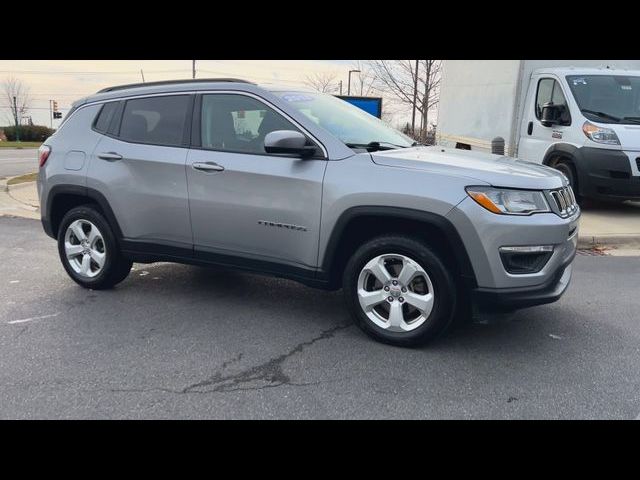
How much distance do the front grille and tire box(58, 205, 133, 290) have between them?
3625 mm

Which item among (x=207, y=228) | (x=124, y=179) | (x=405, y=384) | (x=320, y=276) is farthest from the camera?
(x=124, y=179)

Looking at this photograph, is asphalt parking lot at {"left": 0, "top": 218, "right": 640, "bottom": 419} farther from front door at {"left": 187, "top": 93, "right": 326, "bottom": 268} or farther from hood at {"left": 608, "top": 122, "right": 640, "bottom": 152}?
hood at {"left": 608, "top": 122, "right": 640, "bottom": 152}

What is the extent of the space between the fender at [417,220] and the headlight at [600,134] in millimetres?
6029

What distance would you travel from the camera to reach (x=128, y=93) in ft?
17.1

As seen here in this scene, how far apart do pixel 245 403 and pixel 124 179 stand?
2.53 meters

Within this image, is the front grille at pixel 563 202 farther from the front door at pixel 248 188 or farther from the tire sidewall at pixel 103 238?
the tire sidewall at pixel 103 238

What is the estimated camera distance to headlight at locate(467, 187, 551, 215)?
12.3 ft

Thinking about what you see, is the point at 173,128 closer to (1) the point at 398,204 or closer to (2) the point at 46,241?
(1) the point at 398,204

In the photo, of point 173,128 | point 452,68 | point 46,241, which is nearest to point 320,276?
point 173,128

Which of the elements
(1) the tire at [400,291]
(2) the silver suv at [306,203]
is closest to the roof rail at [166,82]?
(2) the silver suv at [306,203]

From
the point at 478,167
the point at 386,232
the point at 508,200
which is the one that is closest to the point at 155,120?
the point at 386,232

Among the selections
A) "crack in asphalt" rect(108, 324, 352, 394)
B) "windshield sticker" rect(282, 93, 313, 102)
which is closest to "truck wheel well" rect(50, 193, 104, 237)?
"windshield sticker" rect(282, 93, 313, 102)

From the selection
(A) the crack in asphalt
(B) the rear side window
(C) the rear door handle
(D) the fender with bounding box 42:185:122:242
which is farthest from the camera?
(B) the rear side window

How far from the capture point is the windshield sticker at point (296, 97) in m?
4.59
